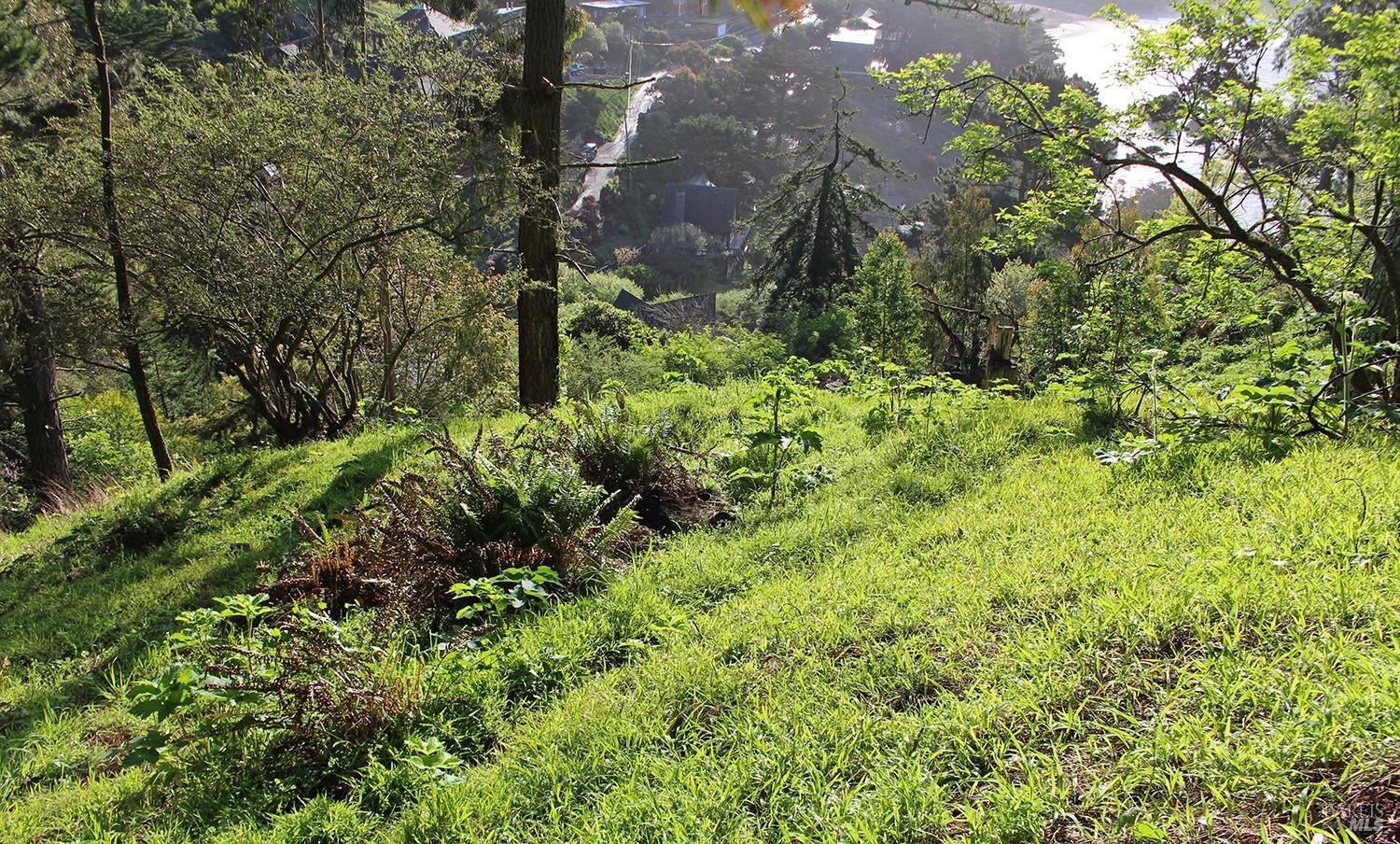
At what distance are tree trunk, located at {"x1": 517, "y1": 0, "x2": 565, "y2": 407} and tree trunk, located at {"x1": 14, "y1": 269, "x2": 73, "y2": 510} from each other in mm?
7622

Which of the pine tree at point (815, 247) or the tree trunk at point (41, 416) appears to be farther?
the pine tree at point (815, 247)

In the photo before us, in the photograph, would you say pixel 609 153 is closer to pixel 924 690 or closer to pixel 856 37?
pixel 856 37

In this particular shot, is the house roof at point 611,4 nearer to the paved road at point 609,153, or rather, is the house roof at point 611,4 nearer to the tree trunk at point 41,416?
the paved road at point 609,153

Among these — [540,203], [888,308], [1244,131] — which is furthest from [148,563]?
[888,308]

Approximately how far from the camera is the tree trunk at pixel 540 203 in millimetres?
8117

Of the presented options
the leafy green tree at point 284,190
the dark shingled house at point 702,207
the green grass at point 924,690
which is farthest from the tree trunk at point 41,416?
the dark shingled house at point 702,207

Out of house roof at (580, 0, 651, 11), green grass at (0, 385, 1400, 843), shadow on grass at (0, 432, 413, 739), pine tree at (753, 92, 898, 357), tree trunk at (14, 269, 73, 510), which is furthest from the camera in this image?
house roof at (580, 0, 651, 11)

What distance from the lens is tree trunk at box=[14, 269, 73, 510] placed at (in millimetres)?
10992

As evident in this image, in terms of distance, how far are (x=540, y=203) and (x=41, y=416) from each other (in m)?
10.9

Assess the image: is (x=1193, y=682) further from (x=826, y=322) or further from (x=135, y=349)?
(x=826, y=322)

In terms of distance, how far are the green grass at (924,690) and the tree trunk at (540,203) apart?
4.89m

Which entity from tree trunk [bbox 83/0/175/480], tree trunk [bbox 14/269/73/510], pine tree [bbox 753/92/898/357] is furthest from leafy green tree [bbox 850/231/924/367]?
tree trunk [bbox 14/269/73/510]

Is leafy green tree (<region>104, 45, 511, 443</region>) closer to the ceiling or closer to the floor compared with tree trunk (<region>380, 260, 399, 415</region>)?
closer to the ceiling

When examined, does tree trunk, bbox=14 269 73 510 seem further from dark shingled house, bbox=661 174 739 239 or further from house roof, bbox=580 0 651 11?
house roof, bbox=580 0 651 11
